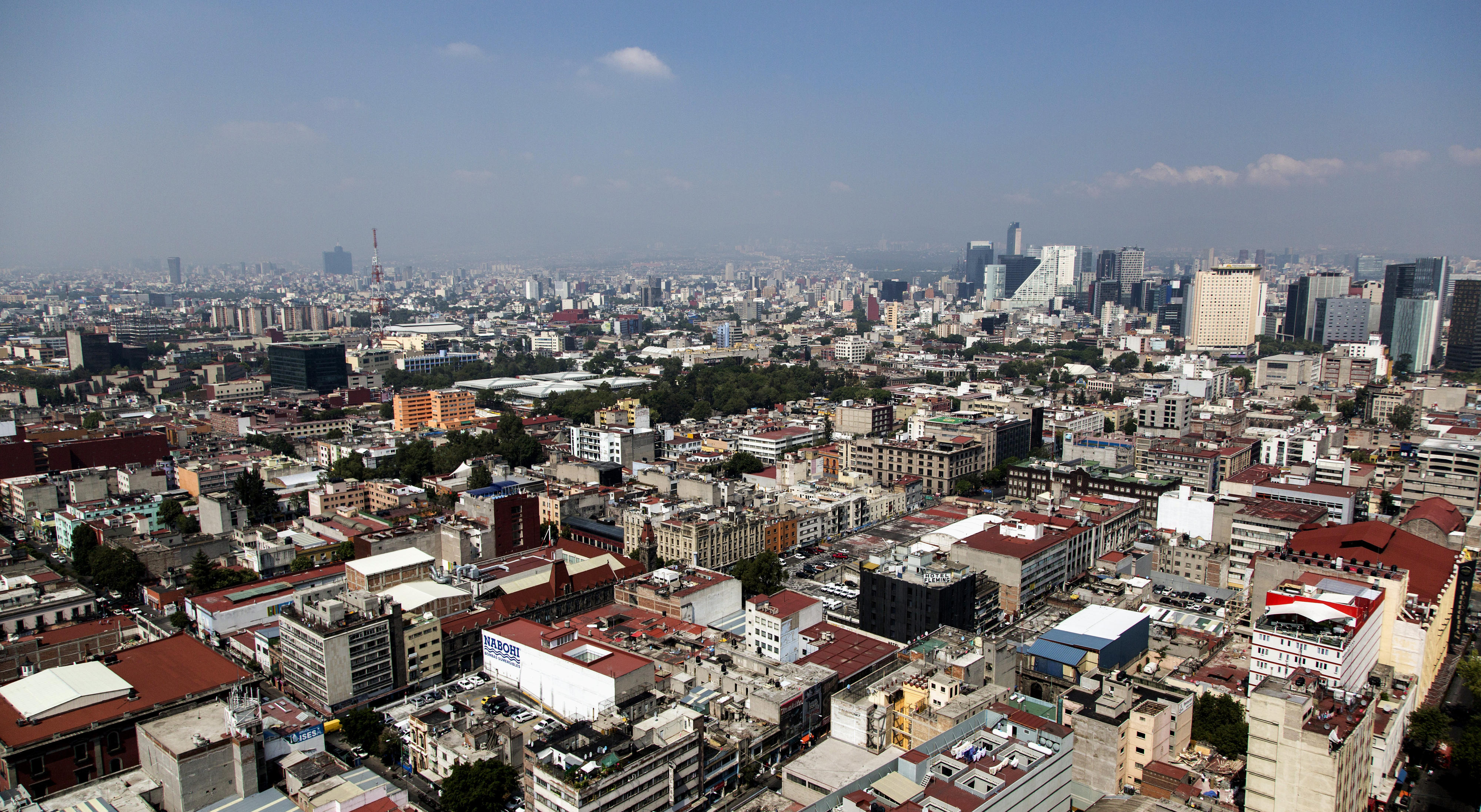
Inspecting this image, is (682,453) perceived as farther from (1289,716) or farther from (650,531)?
(1289,716)

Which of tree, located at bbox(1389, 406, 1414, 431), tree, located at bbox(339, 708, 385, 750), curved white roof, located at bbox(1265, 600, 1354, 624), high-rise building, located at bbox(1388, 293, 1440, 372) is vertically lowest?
tree, located at bbox(339, 708, 385, 750)

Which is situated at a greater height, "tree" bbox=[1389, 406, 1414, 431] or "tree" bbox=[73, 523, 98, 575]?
"tree" bbox=[1389, 406, 1414, 431]

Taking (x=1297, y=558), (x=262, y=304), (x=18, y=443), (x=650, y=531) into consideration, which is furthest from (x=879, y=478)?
(x=262, y=304)

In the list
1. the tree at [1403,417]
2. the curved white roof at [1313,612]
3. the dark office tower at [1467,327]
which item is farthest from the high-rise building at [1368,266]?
Answer: the curved white roof at [1313,612]

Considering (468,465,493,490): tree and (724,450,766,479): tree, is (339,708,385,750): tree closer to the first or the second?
(468,465,493,490): tree

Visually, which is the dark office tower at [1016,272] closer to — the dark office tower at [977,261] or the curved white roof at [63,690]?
the dark office tower at [977,261]

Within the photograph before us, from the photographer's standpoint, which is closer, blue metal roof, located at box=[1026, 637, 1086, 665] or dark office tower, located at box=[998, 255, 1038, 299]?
blue metal roof, located at box=[1026, 637, 1086, 665]

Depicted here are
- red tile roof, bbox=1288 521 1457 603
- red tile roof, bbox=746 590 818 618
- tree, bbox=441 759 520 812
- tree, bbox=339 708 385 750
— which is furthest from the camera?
red tile roof, bbox=1288 521 1457 603

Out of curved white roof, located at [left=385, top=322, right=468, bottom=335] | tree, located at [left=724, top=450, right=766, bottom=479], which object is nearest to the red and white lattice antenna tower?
curved white roof, located at [left=385, top=322, right=468, bottom=335]
